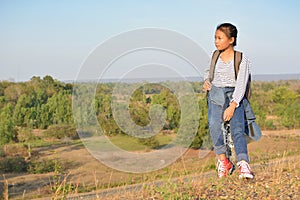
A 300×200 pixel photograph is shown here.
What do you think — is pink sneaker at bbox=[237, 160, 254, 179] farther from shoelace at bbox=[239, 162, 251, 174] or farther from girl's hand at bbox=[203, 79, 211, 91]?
girl's hand at bbox=[203, 79, 211, 91]

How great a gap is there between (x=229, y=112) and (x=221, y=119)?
0.53ft

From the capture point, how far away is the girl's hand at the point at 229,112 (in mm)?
4070

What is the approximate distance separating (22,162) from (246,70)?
24378 mm

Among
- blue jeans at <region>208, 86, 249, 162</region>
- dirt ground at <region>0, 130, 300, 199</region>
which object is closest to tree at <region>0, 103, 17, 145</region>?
dirt ground at <region>0, 130, 300, 199</region>

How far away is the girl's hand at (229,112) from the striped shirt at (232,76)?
51mm

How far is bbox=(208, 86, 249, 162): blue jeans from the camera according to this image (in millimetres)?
4176

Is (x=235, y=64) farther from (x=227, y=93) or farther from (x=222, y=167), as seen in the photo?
(x=222, y=167)

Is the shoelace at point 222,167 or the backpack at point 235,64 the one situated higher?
the backpack at point 235,64

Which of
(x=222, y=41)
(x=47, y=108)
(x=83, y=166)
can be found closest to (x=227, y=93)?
(x=222, y=41)

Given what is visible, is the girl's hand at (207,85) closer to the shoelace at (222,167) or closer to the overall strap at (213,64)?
the overall strap at (213,64)

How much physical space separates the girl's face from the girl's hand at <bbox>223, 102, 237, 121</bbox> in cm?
56

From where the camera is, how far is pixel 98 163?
25562 mm

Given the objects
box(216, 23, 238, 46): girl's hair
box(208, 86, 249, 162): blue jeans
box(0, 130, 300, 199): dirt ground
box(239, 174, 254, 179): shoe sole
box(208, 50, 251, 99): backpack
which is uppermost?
box(216, 23, 238, 46): girl's hair

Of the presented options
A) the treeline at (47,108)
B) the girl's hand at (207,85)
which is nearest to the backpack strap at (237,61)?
the girl's hand at (207,85)
